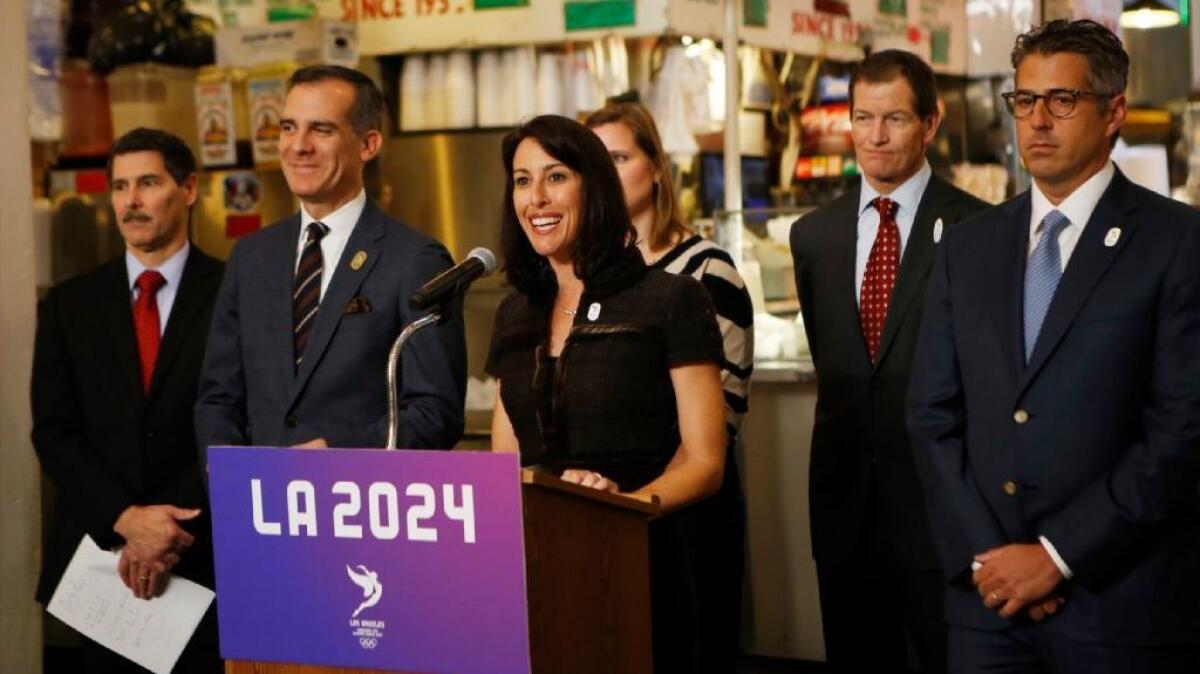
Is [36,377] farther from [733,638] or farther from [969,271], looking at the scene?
[969,271]

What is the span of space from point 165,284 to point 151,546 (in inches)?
26.1

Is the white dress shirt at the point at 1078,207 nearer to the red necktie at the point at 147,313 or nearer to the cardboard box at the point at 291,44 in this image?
the red necktie at the point at 147,313

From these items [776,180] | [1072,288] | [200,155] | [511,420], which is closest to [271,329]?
[511,420]

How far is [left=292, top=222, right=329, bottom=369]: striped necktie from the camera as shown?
3.59m

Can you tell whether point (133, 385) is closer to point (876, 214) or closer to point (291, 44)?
point (876, 214)

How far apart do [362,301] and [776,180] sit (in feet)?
17.7

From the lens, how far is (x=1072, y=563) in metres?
2.87

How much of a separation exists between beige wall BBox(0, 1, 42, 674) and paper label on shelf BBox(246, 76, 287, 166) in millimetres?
2330

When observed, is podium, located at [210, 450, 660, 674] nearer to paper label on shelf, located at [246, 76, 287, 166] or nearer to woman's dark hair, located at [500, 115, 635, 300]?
woman's dark hair, located at [500, 115, 635, 300]

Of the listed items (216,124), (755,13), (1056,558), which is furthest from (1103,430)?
(216,124)

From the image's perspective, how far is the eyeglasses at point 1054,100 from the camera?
301 centimetres

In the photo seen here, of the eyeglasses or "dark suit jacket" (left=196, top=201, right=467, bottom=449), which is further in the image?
"dark suit jacket" (left=196, top=201, right=467, bottom=449)

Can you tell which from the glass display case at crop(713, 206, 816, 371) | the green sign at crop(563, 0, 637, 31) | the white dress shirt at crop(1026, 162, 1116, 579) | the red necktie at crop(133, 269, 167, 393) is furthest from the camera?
the green sign at crop(563, 0, 637, 31)

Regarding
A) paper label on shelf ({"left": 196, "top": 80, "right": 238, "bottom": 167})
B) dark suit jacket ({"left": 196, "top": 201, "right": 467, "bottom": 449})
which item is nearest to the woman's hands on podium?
dark suit jacket ({"left": 196, "top": 201, "right": 467, "bottom": 449})
